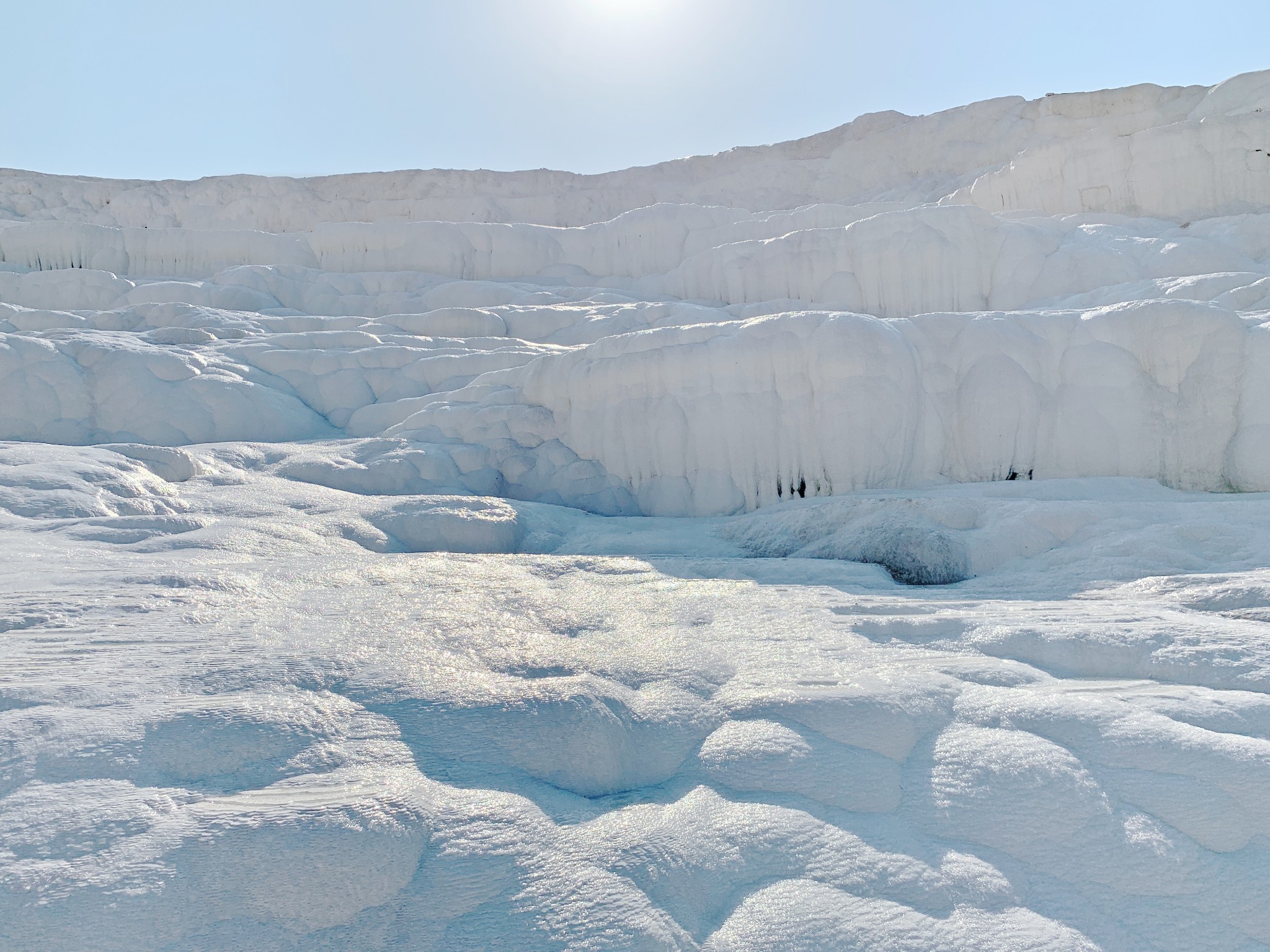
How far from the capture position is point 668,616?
2.67 metres

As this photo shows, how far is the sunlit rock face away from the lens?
1350mm

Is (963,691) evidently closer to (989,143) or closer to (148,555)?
(148,555)

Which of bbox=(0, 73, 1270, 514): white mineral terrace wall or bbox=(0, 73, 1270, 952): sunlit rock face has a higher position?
bbox=(0, 73, 1270, 514): white mineral terrace wall

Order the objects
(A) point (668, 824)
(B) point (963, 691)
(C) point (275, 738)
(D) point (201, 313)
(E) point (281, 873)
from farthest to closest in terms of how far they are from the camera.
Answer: (D) point (201, 313) < (B) point (963, 691) < (C) point (275, 738) < (A) point (668, 824) < (E) point (281, 873)

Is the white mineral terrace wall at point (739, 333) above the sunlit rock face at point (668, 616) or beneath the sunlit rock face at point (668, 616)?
above

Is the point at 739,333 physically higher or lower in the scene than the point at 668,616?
higher

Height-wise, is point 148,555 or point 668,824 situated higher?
point 148,555

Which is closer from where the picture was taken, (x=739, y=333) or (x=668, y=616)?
(x=668, y=616)

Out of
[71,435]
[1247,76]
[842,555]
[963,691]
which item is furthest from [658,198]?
[963,691]

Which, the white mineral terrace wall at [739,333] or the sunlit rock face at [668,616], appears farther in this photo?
the white mineral terrace wall at [739,333]

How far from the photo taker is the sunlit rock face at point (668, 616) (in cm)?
135

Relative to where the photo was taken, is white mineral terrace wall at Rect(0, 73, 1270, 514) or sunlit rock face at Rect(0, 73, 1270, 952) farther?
white mineral terrace wall at Rect(0, 73, 1270, 514)

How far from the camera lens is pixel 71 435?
6.52 metres

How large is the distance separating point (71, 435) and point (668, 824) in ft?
22.9
